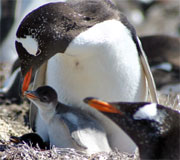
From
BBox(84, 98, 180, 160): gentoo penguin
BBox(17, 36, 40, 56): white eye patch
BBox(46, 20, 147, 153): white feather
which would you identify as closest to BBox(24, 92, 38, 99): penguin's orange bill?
BBox(46, 20, 147, 153): white feather

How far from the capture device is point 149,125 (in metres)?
4.06

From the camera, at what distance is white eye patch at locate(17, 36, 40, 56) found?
4.68m

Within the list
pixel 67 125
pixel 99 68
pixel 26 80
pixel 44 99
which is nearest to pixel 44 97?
pixel 44 99

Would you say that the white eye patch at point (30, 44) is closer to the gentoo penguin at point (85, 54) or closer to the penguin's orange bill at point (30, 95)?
the gentoo penguin at point (85, 54)

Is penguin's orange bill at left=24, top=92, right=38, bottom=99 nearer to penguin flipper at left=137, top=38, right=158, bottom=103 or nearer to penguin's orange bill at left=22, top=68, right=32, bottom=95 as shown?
penguin's orange bill at left=22, top=68, right=32, bottom=95

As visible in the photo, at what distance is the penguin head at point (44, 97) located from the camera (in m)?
5.05

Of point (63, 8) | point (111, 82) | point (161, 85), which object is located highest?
point (63, 8)

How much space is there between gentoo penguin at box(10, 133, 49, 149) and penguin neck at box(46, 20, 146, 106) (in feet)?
1.49

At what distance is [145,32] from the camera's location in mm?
15672

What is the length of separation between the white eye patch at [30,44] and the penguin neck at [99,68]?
0.26m

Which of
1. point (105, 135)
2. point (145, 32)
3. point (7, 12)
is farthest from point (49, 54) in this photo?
point (145, 32)

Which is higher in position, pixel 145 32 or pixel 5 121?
pixel 5 121

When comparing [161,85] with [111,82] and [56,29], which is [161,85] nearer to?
[111,82]

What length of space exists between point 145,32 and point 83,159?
1130 cm
